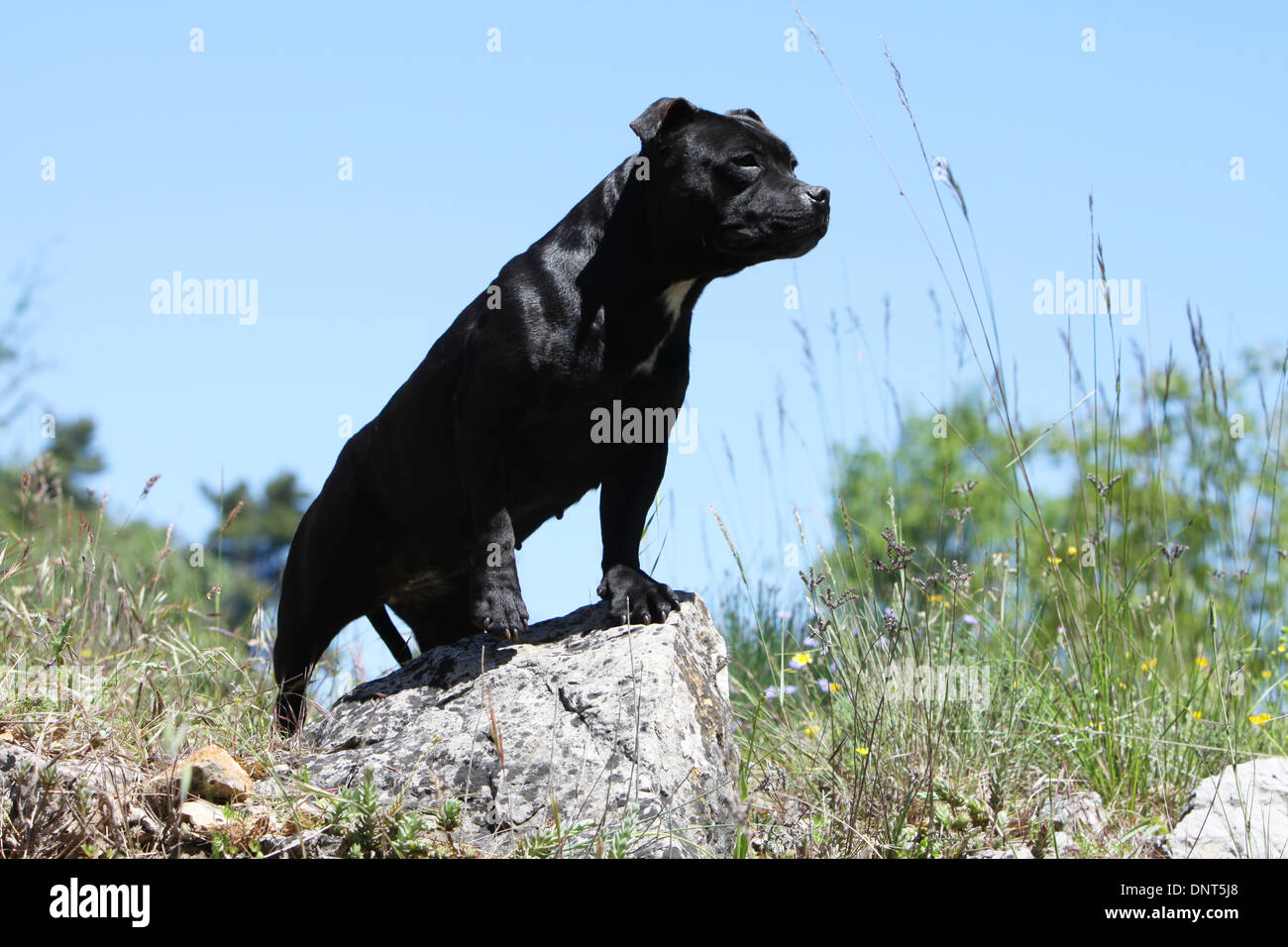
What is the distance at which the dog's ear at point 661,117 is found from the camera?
4395 mm

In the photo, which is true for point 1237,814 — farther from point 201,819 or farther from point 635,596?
point 201,819

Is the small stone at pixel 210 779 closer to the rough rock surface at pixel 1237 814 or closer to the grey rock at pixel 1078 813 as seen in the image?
the grey rock at pixel 1078 813

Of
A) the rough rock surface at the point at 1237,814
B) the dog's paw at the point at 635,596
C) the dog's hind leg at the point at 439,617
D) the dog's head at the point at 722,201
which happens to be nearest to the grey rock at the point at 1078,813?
the rough rock surface at the point at 1237,814

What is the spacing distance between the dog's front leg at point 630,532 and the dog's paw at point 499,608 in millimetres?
358

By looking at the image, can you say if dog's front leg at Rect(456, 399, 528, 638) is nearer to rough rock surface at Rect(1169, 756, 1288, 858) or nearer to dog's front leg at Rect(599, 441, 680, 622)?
dog's front leg at Rect(599, 441, 680, 622)

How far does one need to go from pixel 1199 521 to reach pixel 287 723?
12.9 feet

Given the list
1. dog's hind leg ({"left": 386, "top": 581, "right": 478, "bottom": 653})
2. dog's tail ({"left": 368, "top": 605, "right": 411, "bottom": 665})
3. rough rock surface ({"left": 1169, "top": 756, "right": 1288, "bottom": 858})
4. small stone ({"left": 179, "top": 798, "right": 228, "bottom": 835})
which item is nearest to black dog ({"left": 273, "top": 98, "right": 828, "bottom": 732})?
dog's hind leg ({"left": 386, "top": 581, "right": 478, "bottom": 653})

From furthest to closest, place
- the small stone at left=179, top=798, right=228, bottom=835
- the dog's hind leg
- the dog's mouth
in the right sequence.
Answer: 1. the dog's hind leg
2. the dog's mouth
3. the small stone at left=179, top=798, right=228, bottom=835

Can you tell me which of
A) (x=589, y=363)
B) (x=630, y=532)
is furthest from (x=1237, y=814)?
(x=589, y=363)

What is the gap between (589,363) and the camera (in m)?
4.16

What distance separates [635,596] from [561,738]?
66cm

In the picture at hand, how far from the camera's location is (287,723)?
15.4ft

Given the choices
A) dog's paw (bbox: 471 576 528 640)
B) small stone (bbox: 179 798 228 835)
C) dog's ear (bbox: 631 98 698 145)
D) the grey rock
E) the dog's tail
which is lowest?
the grey rock

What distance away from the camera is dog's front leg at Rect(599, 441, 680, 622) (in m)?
4.08
